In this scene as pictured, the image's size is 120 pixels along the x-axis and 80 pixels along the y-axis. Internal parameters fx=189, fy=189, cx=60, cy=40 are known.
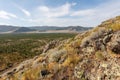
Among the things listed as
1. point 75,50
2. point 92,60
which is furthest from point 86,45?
point 92,60

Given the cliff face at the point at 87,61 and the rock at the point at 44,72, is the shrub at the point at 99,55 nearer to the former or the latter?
the cliff face at the point at 87,61

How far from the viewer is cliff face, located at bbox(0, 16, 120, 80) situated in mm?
11296

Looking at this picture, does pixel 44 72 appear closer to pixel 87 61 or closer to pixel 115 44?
pixel 87 61

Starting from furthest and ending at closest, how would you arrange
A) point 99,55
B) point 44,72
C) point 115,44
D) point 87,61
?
point 44,72, point 87,61, point 99,55, point 115,44

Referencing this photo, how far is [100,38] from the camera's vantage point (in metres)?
14.0

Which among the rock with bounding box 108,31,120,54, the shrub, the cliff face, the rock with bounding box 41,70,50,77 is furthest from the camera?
the rock with bounding box 41,70,50,77

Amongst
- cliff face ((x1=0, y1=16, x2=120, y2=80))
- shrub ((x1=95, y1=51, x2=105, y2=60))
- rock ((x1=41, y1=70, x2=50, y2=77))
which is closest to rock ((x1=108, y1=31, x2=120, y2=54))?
cliff face ((x1=0, y1=16, x2=120, y2=80))

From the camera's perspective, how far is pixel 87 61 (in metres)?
12.6

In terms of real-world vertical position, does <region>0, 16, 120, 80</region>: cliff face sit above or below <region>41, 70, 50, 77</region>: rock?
above

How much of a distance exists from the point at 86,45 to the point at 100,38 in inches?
45.5

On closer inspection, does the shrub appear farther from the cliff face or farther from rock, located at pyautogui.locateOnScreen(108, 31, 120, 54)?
rock, located at pyautogui.locateOnScreen(108, 31, 120, 54)

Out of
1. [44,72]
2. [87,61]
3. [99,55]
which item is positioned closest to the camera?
[99,55]

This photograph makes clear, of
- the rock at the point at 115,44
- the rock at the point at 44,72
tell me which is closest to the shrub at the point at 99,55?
the rock at the point at 115,44

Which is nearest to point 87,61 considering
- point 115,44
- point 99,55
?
point 99,55
